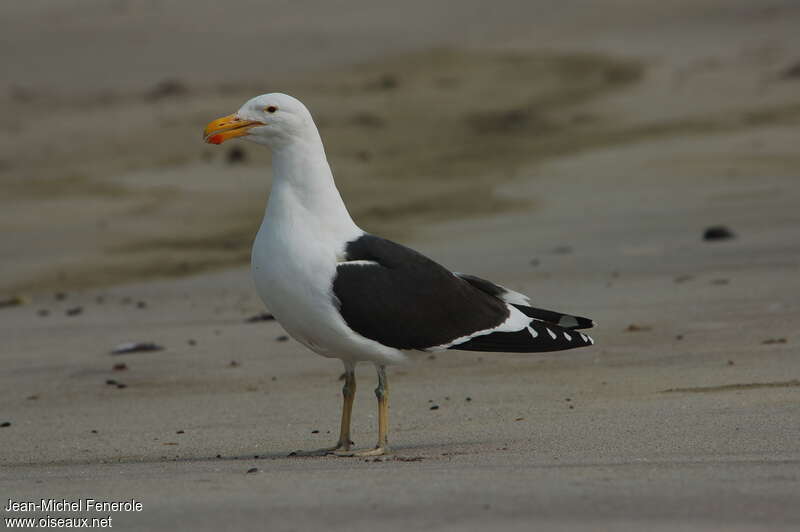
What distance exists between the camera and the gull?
562 centimetres

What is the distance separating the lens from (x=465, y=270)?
10.4m

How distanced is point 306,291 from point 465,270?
193 inches

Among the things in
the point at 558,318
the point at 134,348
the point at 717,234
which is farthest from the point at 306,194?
the point at 717,234

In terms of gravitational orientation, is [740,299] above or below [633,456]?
above

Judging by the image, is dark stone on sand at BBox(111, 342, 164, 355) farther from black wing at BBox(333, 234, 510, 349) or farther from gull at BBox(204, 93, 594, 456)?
black wing at BBox(333, 234, 510, 349)

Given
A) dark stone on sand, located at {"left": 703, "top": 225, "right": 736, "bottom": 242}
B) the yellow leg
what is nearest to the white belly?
the yellow leg

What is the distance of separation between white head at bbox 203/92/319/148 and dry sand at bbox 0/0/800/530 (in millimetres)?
1310

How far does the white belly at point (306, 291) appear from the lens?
5.58 metres

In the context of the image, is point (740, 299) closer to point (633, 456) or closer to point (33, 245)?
point (633, 456)

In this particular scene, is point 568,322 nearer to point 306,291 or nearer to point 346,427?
point 346,427

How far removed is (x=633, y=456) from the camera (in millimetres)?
5152

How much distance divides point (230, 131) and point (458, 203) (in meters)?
8.44

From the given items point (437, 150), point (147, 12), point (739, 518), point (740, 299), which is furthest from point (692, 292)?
point (147, 12)

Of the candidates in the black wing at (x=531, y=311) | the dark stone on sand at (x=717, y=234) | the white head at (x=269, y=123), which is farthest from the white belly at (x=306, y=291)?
the dark stone on sand at (x=717, y=234)
